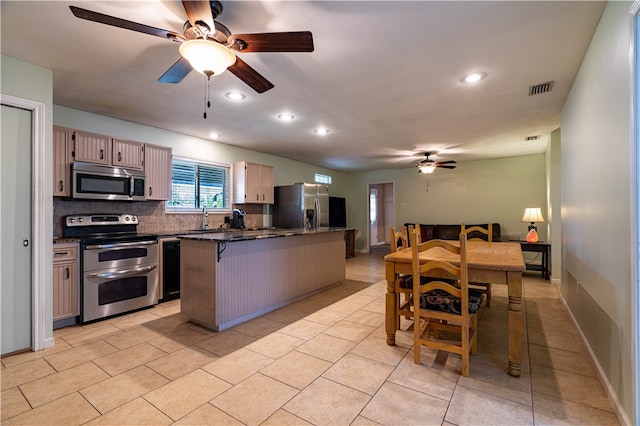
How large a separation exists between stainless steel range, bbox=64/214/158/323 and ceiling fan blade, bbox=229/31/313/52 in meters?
2.76

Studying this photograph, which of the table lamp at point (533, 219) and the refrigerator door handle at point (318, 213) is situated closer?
the table lamp at point (533, 219)

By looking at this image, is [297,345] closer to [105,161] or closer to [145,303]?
[145,303]

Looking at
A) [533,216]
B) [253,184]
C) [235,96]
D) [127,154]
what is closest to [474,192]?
[533,216]

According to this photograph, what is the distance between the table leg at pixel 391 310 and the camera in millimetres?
2621

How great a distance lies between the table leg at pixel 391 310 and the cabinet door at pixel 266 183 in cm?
366

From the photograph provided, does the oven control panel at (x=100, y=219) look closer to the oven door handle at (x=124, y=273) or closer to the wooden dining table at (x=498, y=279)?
the oven door handle at (x=124, y=273)

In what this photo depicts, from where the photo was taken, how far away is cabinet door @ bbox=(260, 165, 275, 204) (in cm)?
575

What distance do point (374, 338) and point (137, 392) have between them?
Result: 192 centimetres

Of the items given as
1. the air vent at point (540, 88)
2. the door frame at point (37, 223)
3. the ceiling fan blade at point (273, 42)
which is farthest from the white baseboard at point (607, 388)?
the door frame at point (37, 223)

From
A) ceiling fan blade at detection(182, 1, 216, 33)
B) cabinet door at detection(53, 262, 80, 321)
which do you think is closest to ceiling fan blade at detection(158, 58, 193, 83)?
ceiling fan blade at detection(182, 1, 216, 33)

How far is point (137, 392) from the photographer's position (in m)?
1.94

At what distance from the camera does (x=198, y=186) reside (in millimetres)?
5008

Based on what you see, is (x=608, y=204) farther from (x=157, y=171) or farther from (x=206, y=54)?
(x=157, y=171)

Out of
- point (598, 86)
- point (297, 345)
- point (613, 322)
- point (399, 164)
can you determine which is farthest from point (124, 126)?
point (399, 164)
